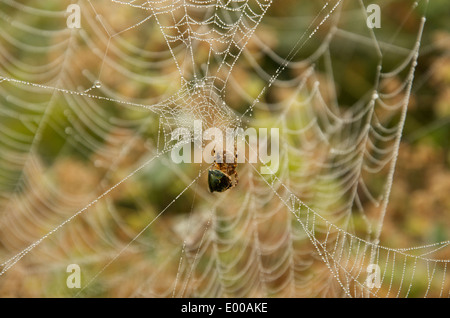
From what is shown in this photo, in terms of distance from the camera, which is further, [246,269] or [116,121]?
[116,121]

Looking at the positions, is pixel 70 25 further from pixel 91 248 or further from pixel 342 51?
pixel 342 51

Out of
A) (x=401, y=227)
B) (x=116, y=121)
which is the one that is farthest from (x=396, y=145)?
(x=116, y=121)

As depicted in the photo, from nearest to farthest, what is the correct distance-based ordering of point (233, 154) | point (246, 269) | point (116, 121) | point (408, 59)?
point (233, 154)
point (246, 269)
point (116, 121)
point (408, 59)

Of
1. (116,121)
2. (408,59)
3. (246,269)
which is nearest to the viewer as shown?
(246,269)

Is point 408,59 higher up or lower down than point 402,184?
higher up

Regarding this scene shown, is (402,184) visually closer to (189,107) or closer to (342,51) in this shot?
(342,51)

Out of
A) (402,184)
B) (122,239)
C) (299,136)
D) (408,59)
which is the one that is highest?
(408,59)

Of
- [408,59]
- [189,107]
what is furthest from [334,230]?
[408,59]
